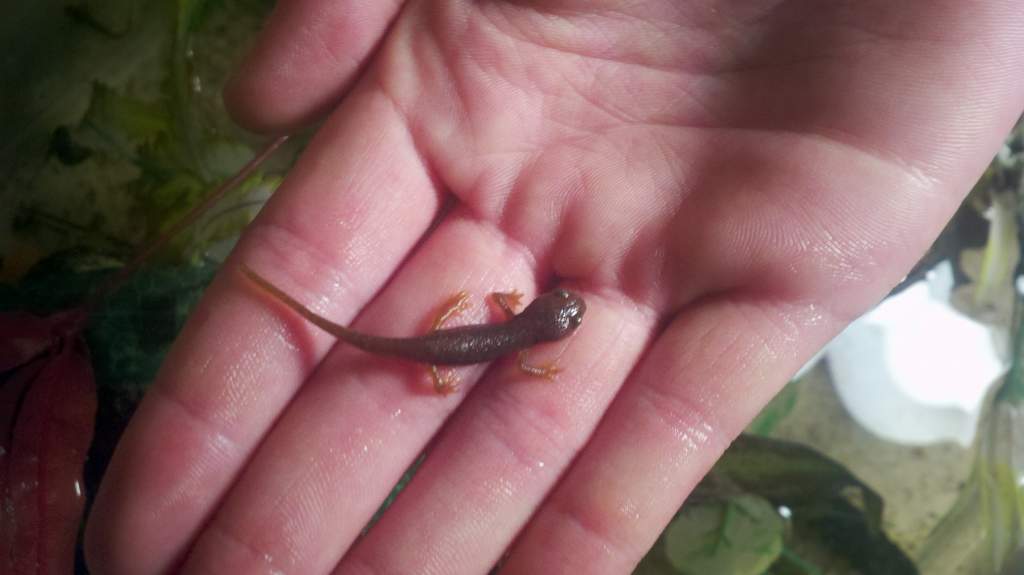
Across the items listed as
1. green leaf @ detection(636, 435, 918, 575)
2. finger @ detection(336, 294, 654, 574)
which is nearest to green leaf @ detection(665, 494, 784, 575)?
green leaf @ detection(636, 435, 918, 575)

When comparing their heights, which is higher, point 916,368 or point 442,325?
point 916,368

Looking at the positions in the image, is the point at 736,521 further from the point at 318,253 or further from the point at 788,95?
the point at 318,253

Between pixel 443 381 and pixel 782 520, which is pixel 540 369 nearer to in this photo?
pixel 443 381

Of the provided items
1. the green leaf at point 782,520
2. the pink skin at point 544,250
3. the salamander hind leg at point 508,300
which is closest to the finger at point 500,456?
the pink skin at point 544,250

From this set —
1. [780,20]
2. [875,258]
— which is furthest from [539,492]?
[780,20]

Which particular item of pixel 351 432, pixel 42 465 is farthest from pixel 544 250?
pixel 42 465

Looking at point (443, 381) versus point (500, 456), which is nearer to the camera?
point (500, 456)

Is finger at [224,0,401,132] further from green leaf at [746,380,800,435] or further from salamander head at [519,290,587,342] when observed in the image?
green leaf at [746,380,800,435]
